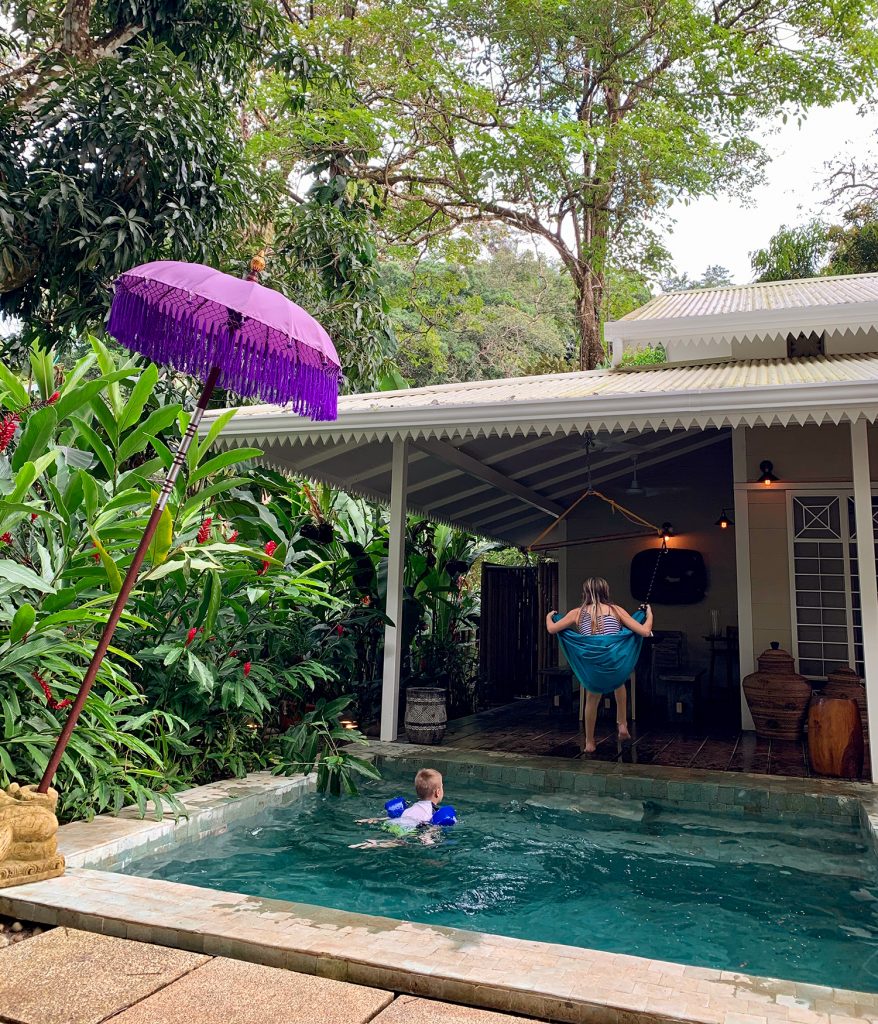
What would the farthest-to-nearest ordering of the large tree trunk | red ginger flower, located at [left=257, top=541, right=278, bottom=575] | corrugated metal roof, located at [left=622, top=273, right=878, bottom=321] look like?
the large tree trunk, corrugated metal roof, located at [left=622, top=273, right=878, bottom=321], red ginger flower, located at [left=257, top=541, right=278, bottom=575]

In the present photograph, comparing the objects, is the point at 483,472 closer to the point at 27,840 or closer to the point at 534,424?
the point at 534,424

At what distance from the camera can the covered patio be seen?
561 cm

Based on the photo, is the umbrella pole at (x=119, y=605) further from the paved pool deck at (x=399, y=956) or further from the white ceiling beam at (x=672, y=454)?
the white ceiling beam at (x=672, y=454)

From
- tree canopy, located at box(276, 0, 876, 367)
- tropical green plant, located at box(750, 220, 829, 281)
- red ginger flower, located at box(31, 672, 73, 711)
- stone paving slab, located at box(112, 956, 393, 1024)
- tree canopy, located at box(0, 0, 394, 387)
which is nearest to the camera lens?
stone paving slab, located at box(112, 956, 393, 1024)

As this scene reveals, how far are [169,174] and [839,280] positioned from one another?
8.40m

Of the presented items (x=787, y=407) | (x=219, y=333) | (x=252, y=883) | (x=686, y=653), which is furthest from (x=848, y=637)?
(x=219, y=333)

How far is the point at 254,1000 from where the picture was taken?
2338mm

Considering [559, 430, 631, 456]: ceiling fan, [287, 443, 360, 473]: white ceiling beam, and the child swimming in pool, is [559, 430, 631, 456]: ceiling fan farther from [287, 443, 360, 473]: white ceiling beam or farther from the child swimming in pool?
the child swimming in pool

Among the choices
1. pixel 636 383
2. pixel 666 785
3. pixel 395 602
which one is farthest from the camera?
pixel 395 602

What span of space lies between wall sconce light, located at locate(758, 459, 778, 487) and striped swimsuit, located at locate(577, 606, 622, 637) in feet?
8.54

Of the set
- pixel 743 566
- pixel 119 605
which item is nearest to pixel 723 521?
pixel 743 566

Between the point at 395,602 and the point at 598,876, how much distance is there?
122 inches

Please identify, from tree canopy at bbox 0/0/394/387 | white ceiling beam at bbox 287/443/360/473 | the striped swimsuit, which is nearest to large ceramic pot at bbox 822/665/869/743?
the striped swimsuit

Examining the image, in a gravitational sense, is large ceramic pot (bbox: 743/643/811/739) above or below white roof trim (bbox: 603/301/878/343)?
below
